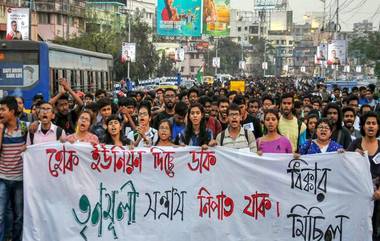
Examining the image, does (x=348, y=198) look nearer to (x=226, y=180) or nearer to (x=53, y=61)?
(x=226, y=180)

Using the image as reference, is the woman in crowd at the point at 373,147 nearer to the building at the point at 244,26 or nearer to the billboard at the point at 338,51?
the billboard at the point at 338,51

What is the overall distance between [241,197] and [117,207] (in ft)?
4.16

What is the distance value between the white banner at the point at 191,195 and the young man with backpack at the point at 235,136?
630mm

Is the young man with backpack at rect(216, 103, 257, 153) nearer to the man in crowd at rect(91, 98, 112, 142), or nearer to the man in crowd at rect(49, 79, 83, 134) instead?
the man in crowd at rect(91, 98, 112, 142)

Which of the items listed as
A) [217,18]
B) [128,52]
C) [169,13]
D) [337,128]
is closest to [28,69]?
[337,128]

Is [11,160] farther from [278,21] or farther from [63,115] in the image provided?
[278,21]

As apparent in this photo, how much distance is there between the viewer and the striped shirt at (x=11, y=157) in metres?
8.04

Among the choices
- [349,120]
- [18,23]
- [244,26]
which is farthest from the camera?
[244,26]

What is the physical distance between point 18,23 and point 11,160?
2551 centimetres

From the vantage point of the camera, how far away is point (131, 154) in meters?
8.18

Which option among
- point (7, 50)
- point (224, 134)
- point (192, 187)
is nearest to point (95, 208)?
point (192, 187)

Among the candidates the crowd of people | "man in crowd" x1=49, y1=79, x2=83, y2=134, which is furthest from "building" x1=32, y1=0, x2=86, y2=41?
the crowd of people

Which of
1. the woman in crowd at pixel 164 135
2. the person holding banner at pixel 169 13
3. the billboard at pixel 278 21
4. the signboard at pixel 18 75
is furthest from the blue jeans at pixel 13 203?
the billboard at pixel 278 21

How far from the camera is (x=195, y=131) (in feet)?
29.8
